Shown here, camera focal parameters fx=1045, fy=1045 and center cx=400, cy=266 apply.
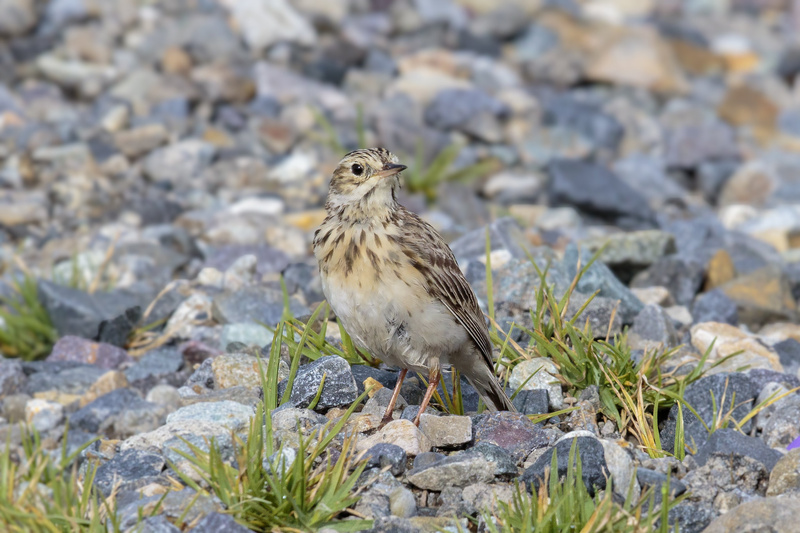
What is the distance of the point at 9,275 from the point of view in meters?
9.22

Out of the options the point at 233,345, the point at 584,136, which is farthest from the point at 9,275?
the point at 584,136

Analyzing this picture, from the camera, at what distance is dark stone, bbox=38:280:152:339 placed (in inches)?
316

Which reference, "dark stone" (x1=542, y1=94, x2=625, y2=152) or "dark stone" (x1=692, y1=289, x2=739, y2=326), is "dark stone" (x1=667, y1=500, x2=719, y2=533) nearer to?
"dark stone" (x1=692, y1=289, x2=739, y2=326)

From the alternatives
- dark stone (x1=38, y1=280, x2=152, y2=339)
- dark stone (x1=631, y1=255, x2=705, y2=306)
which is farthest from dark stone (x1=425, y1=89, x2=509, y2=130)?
dark stone (x1=38, y1=280, x2=152, y2=339)

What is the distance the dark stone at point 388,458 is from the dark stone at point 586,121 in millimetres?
9578

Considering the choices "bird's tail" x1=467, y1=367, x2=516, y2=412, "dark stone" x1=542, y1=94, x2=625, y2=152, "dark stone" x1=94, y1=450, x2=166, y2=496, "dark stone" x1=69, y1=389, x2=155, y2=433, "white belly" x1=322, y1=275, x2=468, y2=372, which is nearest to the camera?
"dark stone" x1=94, y1=450, x2=166, y2=496

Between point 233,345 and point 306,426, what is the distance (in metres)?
1.71

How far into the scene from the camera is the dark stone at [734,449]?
4914 millimetres

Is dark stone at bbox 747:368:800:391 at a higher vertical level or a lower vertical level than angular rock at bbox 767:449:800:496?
lower

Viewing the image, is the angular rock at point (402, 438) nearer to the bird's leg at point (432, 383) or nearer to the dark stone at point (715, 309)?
the bird's leg at point (432, 383)

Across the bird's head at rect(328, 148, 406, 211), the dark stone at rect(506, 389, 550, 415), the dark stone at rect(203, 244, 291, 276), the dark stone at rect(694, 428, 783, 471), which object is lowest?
the dark stone at rect(203, 244, 291, 276)

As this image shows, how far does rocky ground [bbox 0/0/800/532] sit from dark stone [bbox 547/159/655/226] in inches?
1.7

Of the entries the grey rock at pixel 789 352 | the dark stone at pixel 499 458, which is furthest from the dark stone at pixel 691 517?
the grey rock at pixel 789 352

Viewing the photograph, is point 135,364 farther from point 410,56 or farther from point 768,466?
point 410,56
